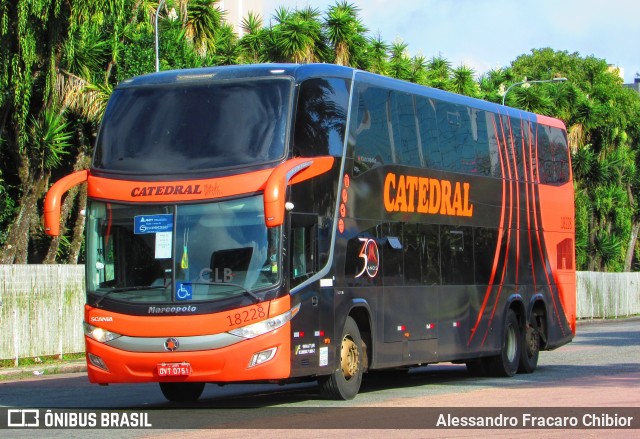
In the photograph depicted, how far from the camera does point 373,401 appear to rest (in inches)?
604

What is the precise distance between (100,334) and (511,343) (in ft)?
29.3

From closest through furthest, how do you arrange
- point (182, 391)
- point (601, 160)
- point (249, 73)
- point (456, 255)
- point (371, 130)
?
point (249, 73), point (182, 391), point (371, 130), point (456, 255), point (601, 160)

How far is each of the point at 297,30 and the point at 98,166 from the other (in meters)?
26.2

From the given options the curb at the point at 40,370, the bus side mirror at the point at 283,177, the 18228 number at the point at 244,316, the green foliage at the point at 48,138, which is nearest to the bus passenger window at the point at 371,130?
the bus side mirror at the point at 283,177

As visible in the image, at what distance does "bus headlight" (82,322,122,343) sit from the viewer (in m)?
14.0

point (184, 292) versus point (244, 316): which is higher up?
point (184, 292)

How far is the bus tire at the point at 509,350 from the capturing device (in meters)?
20.2

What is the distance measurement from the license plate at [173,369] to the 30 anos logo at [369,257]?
303 cm

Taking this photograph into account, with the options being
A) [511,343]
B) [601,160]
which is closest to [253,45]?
[601,160]

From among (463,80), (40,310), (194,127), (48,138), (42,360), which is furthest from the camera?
(463,80)

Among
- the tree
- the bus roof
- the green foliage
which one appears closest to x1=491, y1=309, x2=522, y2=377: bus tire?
the bus roof

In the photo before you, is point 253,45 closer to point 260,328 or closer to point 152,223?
point 152,223

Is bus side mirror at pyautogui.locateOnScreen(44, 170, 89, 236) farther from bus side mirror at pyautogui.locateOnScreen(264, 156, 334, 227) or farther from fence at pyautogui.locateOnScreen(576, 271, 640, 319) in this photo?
fence at pyautogui.locateOnScreen(576, 271, 640, 319)

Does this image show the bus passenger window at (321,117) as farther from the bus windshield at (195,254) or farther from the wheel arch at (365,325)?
the wheel arch at (365,325)
